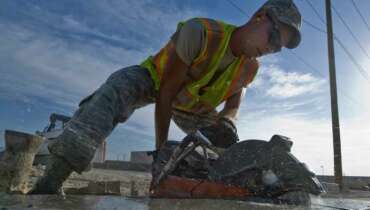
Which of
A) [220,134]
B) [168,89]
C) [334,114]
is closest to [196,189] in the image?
[220,134]

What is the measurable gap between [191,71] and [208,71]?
16 cm

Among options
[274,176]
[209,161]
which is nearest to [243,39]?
[209,161]

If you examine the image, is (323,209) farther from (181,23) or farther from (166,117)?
(181,23)

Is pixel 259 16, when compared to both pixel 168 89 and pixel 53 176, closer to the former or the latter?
pixel 168 89

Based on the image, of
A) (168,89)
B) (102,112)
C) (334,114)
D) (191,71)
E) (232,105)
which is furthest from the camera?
(334,114)

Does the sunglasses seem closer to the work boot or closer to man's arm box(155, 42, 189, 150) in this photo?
man's arm box(155, 42, 189, 150)

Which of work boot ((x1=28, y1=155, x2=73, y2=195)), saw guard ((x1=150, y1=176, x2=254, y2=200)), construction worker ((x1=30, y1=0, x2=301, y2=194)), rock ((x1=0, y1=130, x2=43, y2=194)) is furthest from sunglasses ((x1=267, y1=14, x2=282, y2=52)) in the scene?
rock ((x1=0, y1=130, x2=43, y2=194))

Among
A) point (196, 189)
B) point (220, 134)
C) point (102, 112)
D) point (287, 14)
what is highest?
point (287, 14)

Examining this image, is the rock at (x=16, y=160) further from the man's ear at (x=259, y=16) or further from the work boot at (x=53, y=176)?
the man's ear at (x=259, y=16)

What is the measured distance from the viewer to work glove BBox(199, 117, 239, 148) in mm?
2938

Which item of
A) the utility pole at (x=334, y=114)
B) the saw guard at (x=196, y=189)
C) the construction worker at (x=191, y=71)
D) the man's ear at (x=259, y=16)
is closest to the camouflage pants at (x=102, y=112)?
the construction worker at (x=191, y=71)

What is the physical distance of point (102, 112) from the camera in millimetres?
2850

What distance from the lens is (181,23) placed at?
349 centimetres

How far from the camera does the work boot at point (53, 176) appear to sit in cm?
258
